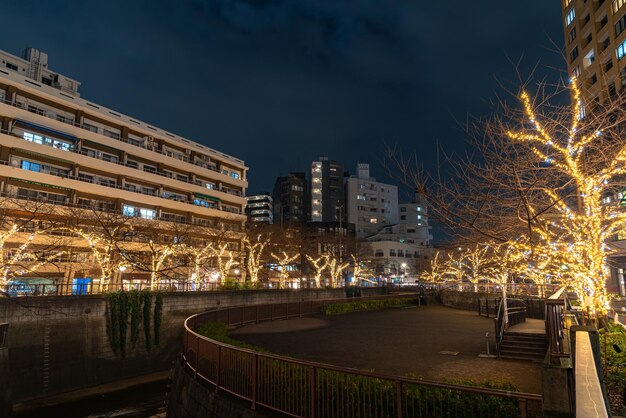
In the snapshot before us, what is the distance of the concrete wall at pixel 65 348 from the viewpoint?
60.8ft

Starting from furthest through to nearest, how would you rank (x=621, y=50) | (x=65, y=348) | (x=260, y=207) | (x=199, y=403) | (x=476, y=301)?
(x=260, y=207)
(x=621, y=50)
(x=476, y=301)
(x=65, y=348)
(x=199, y=403)

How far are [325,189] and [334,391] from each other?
93.2m

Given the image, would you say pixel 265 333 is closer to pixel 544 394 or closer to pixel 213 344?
pixel 213 344

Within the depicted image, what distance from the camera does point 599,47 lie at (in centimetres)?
4081

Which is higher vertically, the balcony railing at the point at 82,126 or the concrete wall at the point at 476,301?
the balcony railing at the point at 82,126

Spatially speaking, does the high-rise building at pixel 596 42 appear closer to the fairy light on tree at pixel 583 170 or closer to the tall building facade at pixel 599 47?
the tall building facade at pixel 599 47

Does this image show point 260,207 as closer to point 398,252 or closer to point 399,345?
point 398,252

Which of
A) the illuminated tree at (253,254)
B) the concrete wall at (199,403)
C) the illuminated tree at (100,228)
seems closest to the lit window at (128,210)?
the illuminated tree at (100,228)

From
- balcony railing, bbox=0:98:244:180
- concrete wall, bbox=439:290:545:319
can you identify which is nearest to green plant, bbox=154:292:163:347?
concrete wall, bbox=439:290:545:319

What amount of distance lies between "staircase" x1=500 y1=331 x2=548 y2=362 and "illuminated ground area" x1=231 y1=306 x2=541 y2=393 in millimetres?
778

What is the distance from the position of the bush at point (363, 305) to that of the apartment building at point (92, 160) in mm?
20566

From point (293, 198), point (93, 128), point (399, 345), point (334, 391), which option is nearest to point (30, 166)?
point (93, 128)

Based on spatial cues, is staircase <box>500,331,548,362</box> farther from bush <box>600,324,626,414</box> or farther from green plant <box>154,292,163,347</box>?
green plant <box>154,292,163,347</box>

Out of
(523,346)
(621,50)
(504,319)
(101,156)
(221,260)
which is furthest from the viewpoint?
(221,260)
